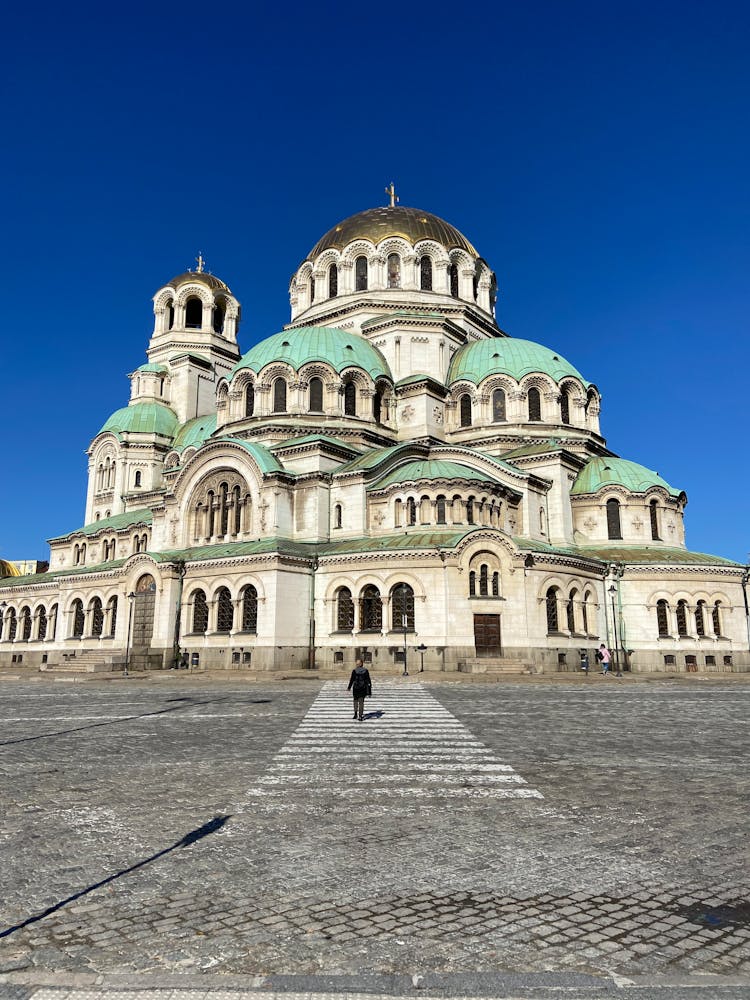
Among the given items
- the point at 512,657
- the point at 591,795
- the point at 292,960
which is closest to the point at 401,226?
the point at 512,657

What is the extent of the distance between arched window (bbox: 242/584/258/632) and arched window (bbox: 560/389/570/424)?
83.3 ft

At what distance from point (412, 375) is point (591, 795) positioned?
45.0m

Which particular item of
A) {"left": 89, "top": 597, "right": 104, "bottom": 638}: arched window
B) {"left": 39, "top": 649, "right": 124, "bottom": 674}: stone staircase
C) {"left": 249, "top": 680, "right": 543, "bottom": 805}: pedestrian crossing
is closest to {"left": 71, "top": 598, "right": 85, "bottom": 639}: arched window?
{"left": 89, "top": 597, "right": 104, "bottom": 638}: arched window

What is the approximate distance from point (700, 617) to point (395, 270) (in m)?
33.3

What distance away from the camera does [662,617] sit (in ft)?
147

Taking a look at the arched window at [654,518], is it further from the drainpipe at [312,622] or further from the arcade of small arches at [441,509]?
the drainpipe at [312,622]

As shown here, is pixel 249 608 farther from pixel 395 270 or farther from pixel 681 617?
pixel 395 270

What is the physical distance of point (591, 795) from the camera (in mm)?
9438

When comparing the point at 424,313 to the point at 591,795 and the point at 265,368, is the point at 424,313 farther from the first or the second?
the point at 591,795

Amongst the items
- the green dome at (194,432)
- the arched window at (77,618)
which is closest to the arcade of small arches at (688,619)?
the green dome at (194,432)

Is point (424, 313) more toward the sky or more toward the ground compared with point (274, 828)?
more toward the sky

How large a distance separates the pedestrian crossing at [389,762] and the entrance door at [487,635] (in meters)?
19.0

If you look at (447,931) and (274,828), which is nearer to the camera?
(447,931)

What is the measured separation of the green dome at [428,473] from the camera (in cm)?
4241
